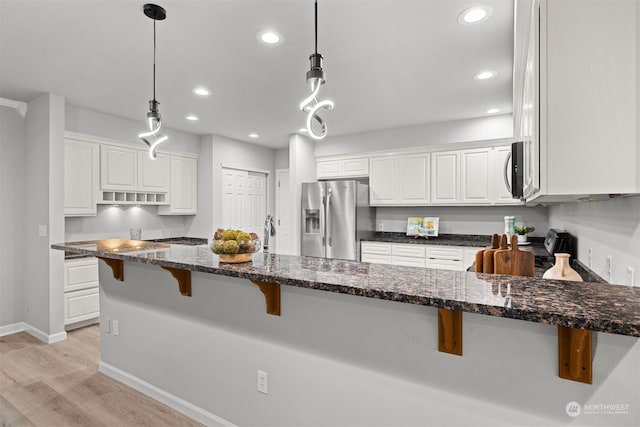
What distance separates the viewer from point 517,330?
1.22m

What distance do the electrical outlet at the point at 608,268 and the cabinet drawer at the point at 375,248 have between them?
10.6ft

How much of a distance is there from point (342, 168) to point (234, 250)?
159 inches

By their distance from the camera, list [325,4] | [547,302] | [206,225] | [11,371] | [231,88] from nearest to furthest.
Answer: [547,302]
[325,4]
[11,371]
[231,88]
[206,225]

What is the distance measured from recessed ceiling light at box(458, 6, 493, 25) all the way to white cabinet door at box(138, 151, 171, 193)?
4102 millimetres

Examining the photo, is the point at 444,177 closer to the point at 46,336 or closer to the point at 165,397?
the point at 165,397

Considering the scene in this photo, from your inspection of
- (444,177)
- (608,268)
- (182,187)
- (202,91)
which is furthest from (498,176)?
(182,187)

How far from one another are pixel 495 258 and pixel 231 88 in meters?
2.92

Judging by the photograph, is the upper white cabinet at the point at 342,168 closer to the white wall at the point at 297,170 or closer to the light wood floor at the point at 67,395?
the white wall at the point at 297,170

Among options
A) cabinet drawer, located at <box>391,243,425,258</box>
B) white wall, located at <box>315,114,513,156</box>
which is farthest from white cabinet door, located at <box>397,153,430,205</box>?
cabinet drawer, located at <box>391,243,425,258</box>

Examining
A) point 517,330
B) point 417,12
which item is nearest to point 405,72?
point 417,12

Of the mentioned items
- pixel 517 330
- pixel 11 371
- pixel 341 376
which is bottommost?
pixel 11 371

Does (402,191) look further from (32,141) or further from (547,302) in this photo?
(32,141)

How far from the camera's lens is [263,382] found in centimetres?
190

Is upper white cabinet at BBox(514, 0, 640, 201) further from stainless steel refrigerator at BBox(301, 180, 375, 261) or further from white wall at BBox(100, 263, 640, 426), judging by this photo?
stainless steel refrigerator at BBox(301, 180, 375, 261)
